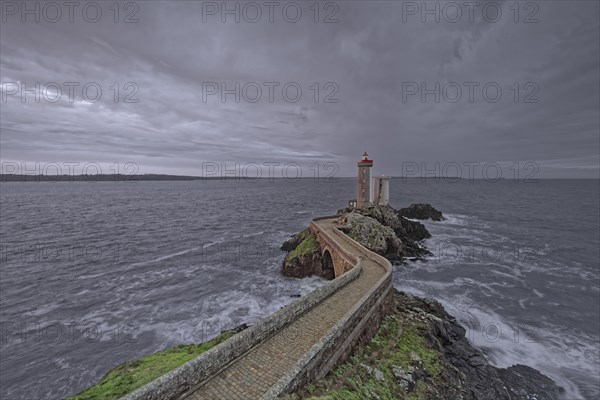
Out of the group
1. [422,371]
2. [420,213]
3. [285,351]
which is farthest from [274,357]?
[420,213]

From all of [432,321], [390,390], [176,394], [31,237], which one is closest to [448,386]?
[390,390]

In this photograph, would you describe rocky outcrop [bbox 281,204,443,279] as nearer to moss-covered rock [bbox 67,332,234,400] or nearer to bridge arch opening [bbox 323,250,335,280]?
bridge arch opening [bbox 323,250,335,280]

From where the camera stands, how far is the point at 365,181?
40.0 m

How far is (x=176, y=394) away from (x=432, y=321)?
15102 millimetres

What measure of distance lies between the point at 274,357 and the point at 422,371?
23.9 ft

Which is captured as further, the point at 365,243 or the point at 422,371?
the point at 365,243

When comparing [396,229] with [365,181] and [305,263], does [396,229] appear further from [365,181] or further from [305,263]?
[305,263]

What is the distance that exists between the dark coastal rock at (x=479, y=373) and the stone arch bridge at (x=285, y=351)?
9.89 ft

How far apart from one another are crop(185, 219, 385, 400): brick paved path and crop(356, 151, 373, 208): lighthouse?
26.2 metres

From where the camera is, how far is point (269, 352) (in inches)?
402

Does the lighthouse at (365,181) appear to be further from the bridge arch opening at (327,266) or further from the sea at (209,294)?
the bridge arch opening at (327,266)

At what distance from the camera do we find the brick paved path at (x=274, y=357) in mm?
8328

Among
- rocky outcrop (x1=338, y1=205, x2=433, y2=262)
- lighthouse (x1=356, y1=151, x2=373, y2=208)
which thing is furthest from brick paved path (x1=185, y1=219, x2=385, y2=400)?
lighthouse (x1=356, y1=151, x2=373, y2=208)

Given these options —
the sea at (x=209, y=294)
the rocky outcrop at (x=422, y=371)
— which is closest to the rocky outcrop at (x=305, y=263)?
the sea at (x=209, y=294)
